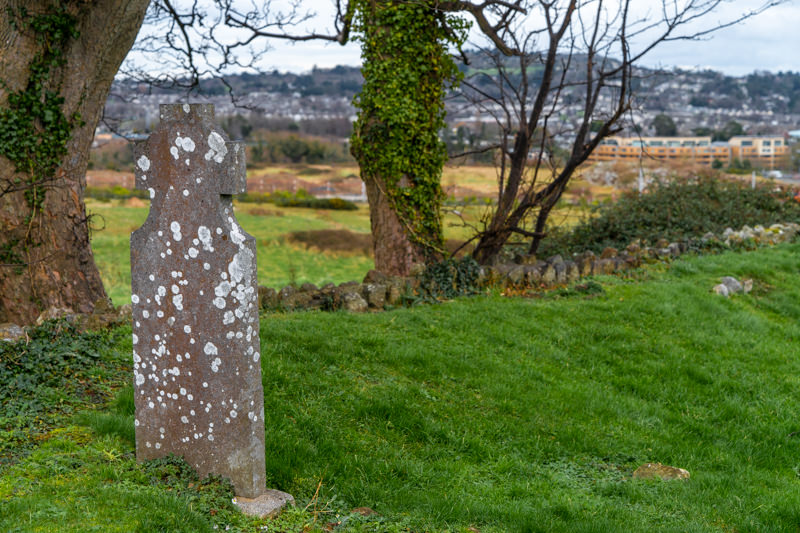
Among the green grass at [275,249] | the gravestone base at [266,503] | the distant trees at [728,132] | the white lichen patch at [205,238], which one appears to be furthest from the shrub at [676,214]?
the distant trees at [728,132]

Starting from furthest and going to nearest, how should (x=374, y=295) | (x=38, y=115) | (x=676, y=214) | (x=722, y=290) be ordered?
(x=676, y=214) → (x=722, y=290) → (x=374, y=295) → (x=38, y=115)

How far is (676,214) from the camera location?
16.8 metres

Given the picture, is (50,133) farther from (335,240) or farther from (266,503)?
(335,240)

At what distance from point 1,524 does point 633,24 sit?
37.9ft

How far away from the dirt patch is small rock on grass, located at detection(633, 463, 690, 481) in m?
20.5

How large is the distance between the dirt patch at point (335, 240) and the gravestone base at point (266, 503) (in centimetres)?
2144

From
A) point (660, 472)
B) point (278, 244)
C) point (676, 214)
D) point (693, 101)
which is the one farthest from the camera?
point (693, 101)

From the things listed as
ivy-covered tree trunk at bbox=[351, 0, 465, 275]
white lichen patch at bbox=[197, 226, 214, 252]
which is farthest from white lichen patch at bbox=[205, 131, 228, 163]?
ivy-covered tree trunk at bbox=[351, 0, 465, 275]

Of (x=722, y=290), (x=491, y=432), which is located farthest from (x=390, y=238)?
(x=722, y=290)

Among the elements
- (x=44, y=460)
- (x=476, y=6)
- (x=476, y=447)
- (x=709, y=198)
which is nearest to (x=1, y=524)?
(x=44, y=460)

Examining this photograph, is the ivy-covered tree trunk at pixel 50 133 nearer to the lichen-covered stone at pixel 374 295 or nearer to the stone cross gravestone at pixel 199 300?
the lichen-covered stone at pixel 374 295

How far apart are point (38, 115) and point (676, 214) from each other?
46.2 feet

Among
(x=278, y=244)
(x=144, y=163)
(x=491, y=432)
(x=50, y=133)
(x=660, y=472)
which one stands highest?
(x=50, y=133)

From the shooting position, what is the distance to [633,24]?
11719mm
